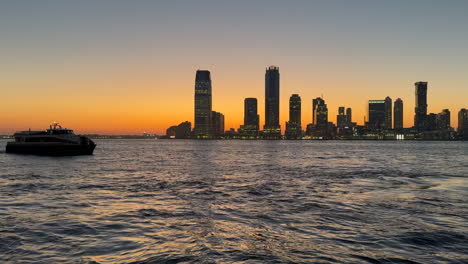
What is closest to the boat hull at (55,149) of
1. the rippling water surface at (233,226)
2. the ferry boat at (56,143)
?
the ferry boat at (56,143)

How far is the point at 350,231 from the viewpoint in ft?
52.1

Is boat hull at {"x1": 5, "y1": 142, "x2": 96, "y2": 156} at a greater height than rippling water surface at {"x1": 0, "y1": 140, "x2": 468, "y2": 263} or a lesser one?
greater

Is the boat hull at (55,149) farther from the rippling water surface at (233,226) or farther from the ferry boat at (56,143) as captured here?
the rippling water surface at (233,226)

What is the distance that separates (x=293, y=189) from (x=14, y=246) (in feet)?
73.9

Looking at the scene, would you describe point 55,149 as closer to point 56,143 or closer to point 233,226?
point 56,143

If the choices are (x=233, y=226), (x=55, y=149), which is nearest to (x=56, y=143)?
(x=55, y=149)

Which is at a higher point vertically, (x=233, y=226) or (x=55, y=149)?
(x=55, y=149)

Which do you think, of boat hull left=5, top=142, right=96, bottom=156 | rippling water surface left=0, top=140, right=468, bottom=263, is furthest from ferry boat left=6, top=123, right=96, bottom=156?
rippling water surface left=0, top=140, right=468, bottom=263

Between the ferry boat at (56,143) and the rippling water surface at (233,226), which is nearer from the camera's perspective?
the rippling water surface at (233,226)

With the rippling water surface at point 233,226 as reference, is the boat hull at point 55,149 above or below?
above

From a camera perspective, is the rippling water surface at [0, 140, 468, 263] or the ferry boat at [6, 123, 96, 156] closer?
the rippling water surface at [0, 140, 468, 263]

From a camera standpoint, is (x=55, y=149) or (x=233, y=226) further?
(x=55, y=149)

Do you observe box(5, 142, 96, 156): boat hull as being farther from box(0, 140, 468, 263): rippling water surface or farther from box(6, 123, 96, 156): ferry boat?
box(0, 140, 468, 263): rippling water surface

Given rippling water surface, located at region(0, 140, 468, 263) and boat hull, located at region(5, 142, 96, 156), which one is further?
boat hull, located at region(5, 142, 96, 156)
